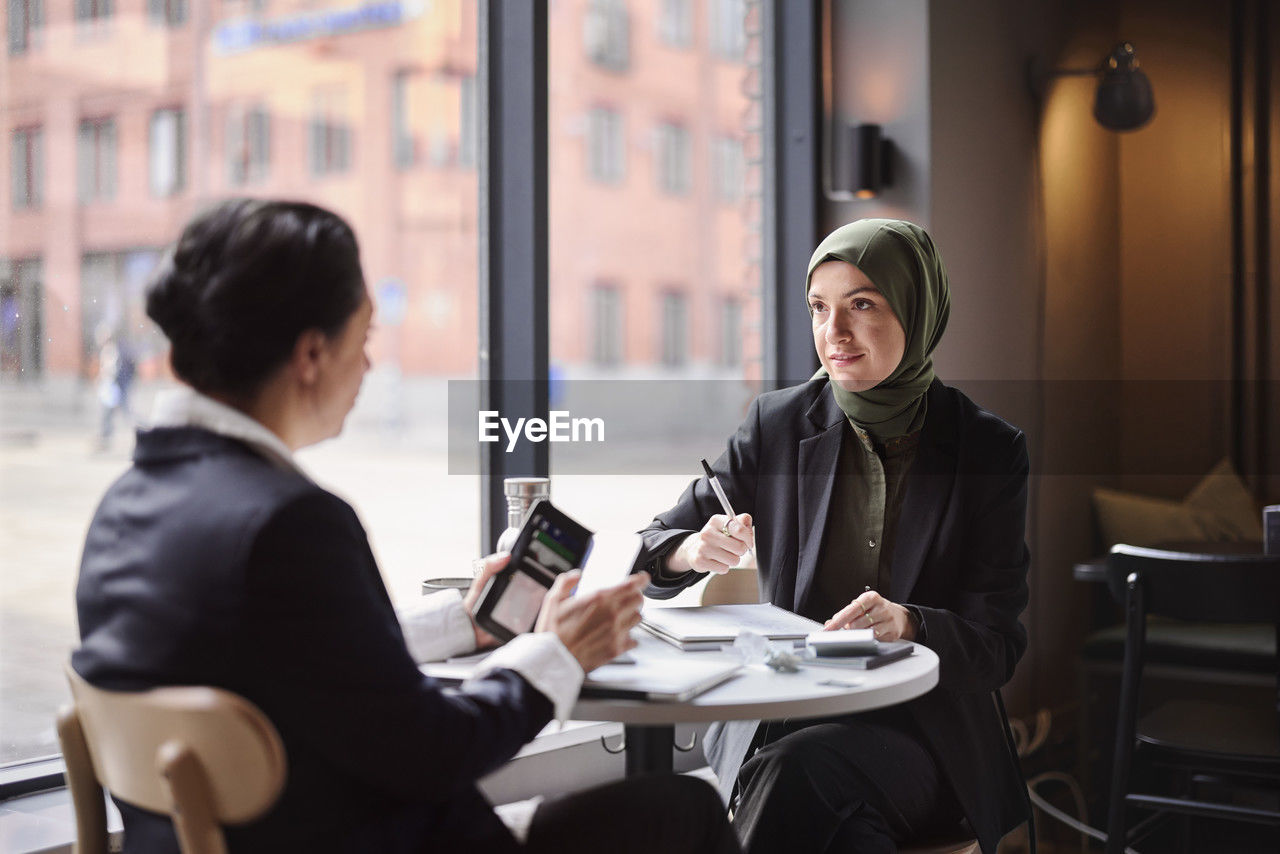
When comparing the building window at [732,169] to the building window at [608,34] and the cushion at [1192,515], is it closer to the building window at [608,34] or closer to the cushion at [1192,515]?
the building window at [608,34]

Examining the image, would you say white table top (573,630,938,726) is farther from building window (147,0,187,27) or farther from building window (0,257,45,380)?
building window (147,0,187,27)

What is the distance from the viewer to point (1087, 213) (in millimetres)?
4520

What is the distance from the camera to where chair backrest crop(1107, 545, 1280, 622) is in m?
2.58

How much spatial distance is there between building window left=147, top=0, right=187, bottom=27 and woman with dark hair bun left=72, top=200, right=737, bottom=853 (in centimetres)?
143

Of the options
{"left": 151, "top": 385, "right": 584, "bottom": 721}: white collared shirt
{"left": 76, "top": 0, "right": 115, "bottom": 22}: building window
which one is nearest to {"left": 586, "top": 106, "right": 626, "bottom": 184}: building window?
{"left": 76, "top": 0, "right": 115, "bottom": 22}: building window

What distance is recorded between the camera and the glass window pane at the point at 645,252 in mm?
3084

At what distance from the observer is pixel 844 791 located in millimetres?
1759

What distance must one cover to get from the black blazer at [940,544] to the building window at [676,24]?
4.13 m

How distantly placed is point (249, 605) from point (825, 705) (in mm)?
656

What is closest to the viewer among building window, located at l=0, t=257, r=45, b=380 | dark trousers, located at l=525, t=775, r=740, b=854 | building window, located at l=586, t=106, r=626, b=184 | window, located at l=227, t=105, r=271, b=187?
dark trousers, located at l=525, t=775, r=740, b=854

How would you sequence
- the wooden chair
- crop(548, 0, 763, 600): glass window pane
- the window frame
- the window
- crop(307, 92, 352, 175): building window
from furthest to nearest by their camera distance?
crop(307, 92, 352, 175): building window < crop(548, 0, 763, 600): glass window pane < the window < the window frame < the wooden chair

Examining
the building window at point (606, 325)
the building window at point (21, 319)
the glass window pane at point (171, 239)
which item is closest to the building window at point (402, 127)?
the glass window pane at point (171, 239)

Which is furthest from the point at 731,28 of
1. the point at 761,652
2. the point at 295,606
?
the point at 295,606

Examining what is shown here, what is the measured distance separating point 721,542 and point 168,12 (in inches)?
61.9
